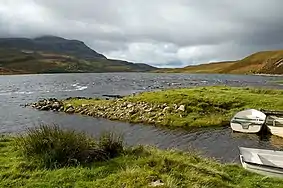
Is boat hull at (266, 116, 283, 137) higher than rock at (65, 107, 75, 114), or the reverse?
boat hull at (266, 116, 283, 137)

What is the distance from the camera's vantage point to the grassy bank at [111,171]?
9.08 metres

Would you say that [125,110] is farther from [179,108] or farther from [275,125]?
[275,125]

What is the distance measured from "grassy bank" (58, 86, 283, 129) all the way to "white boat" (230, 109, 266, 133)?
2.38 m

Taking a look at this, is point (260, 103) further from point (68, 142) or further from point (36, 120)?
point (68, 142)

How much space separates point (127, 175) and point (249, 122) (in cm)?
2156

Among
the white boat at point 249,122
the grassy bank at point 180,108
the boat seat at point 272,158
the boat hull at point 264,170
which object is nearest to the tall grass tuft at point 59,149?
the boat hull at point 264,170

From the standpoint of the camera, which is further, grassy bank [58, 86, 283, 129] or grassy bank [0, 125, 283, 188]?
grassy bank [58, 86, 283, 129]

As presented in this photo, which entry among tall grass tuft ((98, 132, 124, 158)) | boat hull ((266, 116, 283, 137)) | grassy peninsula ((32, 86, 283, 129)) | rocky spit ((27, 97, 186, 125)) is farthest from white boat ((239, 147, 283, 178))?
rocky spit ((27, 97, 186, 125))

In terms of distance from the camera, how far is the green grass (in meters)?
9.03

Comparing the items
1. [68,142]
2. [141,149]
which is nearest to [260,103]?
[141,149]

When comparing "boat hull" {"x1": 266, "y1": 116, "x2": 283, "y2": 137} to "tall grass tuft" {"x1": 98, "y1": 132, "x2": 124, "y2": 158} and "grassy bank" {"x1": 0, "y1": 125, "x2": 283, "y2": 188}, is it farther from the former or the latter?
"tall grass tuft" {"x1": 98, "y1": 132, "x2": 124, "y2": 158}

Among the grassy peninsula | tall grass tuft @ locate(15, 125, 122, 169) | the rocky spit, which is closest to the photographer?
tall grass tuft @ locate(15, 125, 122, 169)

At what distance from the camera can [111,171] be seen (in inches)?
392

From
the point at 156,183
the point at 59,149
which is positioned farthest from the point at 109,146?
the point at 156,183
